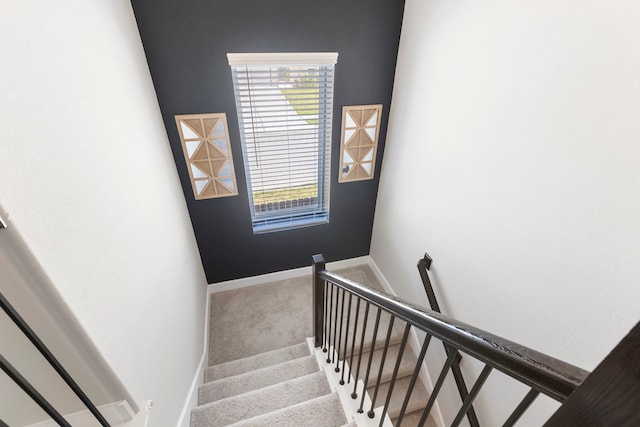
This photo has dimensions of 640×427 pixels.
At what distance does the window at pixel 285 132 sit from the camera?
208cm

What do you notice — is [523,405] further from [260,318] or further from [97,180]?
[260,318]

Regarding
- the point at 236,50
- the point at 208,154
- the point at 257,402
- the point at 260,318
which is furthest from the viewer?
the point at 260,318

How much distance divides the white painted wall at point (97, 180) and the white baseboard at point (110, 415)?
0.07m

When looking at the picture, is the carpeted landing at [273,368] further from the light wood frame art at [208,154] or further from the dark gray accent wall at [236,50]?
the light wood frame art at [208,154]

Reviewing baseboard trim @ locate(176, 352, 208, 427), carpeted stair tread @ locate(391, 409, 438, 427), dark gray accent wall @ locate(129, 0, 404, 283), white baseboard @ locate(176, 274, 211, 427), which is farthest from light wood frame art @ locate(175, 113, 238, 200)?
carpeted stair tread @ locate(391, 409, 438, 427)

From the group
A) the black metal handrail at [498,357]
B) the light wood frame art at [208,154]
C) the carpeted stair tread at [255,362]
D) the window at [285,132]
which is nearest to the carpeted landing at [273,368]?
the carpeted stair tread at [255,362]

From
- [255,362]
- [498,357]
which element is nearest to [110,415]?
[498,357]

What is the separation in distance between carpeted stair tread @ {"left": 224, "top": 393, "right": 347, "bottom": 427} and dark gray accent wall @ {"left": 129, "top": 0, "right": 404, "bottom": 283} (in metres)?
1.65

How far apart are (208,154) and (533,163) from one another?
7.24 ft

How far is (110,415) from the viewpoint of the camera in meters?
1.00

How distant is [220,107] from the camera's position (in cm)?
211

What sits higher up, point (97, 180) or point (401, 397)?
point (97, 180)

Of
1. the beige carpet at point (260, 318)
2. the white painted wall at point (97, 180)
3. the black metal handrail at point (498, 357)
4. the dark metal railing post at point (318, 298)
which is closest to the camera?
the black metal handrail at point (498, 357)

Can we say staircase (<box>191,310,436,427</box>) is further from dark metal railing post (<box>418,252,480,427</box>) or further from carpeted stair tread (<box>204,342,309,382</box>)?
dark metal railing post (<box>418,252,480,427</box>)
